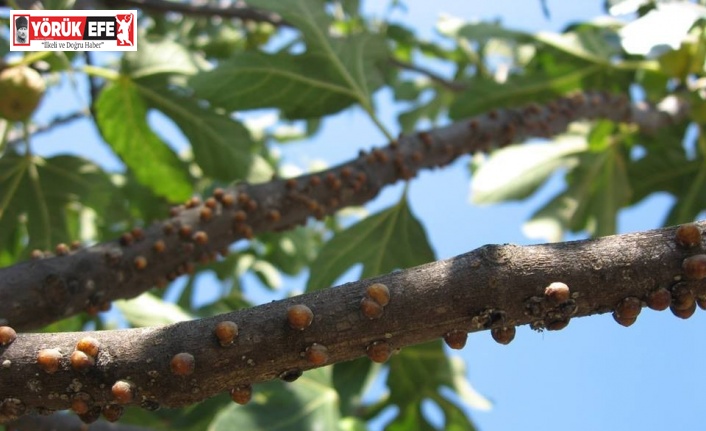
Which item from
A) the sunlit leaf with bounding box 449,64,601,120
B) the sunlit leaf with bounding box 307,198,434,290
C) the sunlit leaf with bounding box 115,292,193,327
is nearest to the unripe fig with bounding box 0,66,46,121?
the sunlit leaf with bounding box 115,292,193,327

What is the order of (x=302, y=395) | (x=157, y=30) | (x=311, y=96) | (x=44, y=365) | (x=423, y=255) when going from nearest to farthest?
1. (x=44, y=365)
2. (x=423, y=255)
3. (x=311, y=96)
4. (x=302, y=395)
5. (x=157, y=30)

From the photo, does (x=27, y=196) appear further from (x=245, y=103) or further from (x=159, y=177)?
(x=245, y=103)

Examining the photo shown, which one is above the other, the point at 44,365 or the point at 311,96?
the point at 311,96

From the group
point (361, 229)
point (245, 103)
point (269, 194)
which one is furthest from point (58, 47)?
point (361, 229)

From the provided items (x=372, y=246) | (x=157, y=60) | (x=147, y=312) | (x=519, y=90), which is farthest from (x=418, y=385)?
(x=157, y=60)

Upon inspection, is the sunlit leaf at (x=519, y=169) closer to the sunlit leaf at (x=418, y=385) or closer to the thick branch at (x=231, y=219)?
the thick branch at (x=231, y=219)

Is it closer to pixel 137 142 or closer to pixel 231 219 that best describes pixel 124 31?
pixel 137 142
